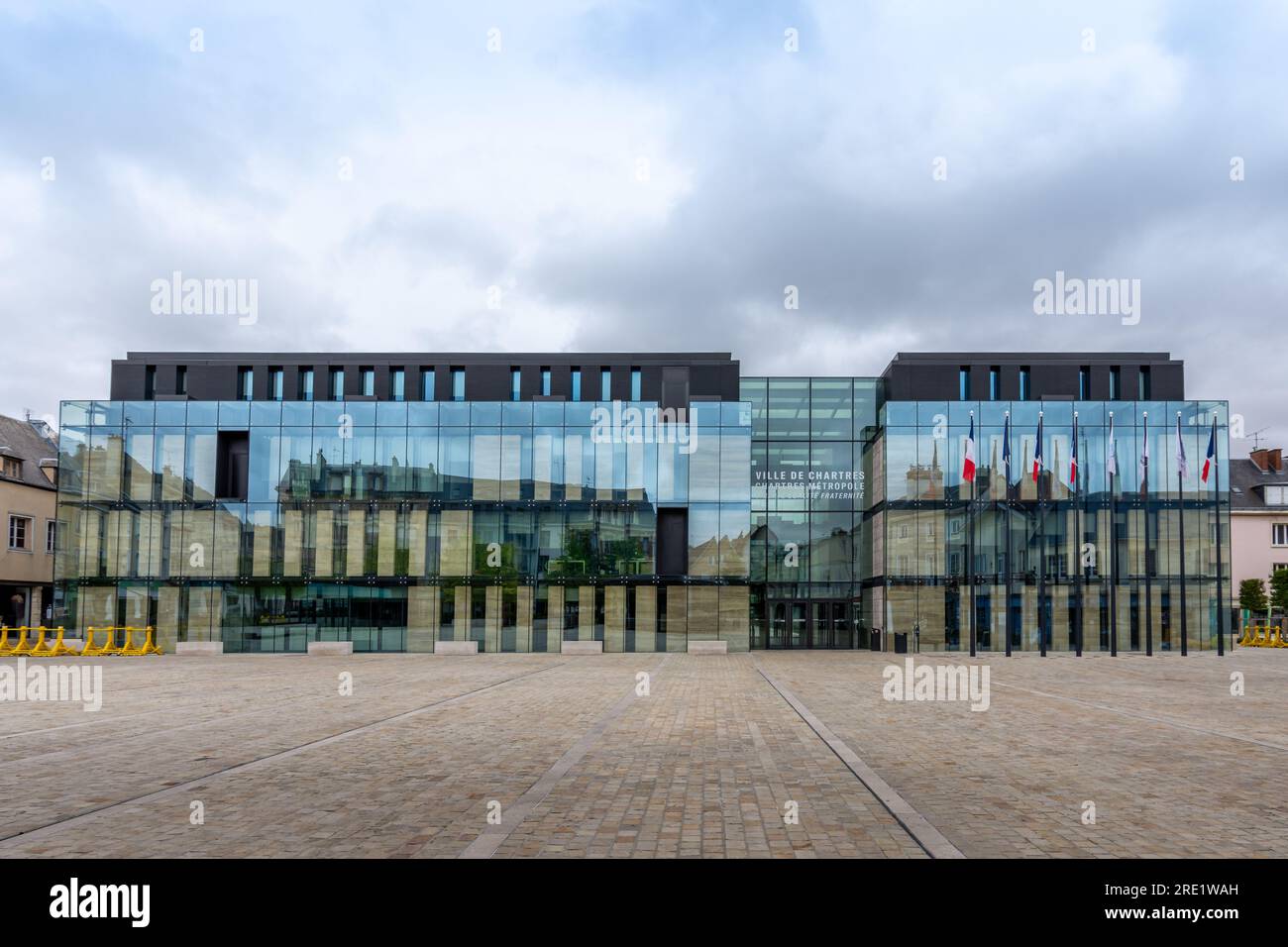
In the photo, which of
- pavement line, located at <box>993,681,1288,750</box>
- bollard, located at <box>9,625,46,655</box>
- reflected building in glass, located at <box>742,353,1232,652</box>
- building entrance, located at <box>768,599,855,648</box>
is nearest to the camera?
pavement line, located at <box>993,681,1288,750</box>

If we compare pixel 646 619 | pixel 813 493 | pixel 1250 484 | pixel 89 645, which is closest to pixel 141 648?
pixel 89 645

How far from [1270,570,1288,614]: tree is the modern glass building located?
2698 cm

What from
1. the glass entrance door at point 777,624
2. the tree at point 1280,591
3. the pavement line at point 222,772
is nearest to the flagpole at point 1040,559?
the glass entrance door at point 777,624

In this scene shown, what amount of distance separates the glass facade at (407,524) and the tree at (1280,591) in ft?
155

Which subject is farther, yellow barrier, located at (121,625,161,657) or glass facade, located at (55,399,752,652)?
glass facade, located at (55,399,752,652)

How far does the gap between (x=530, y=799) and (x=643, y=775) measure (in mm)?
2033

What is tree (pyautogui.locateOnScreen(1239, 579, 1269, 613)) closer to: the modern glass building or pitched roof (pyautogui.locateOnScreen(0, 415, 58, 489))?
the modern glass building

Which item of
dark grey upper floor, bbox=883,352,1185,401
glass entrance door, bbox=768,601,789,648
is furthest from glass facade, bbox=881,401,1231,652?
glass entrance door, bbox=768,601,789,648

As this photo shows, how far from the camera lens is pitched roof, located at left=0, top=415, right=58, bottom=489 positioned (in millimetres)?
61844

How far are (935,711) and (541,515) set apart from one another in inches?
1177

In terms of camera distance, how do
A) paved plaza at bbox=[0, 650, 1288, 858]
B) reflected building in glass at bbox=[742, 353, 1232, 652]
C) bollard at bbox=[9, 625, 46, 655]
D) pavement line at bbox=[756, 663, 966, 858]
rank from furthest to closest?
reflected building in glass at bbox=[742, 353, 1232, 652], bollard at bbox=[9, 625, 46, 655], paved plaza at bbox=[0, 650, 1288, 858], pavement line at bbox=[756, 663, 966, 858]

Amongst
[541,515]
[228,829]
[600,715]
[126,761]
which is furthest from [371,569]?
[228,829]

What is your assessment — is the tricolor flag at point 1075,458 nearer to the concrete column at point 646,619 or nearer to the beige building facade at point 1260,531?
the concrete column at point 646,619

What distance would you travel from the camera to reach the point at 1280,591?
2830 inches
